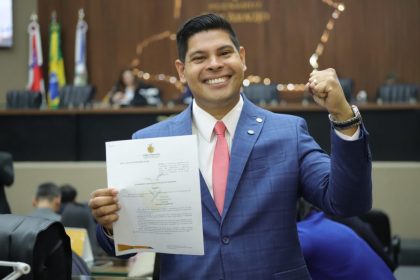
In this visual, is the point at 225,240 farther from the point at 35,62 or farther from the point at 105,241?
the point at 35,62

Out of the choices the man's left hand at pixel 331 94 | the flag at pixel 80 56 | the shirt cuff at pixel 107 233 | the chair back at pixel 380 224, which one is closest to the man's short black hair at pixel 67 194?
the chair back at pixel 380 224

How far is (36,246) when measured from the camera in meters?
1.33

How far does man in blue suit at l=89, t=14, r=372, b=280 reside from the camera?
1492mm

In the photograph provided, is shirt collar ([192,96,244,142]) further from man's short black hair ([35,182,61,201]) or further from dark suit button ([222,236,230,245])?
man's short black hair ([35,182,61,201])

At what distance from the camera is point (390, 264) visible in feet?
10.7

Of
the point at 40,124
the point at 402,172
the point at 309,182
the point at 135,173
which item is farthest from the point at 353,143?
the point at 40,124

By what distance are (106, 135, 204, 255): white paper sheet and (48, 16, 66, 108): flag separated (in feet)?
30.6

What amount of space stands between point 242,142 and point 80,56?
942cm

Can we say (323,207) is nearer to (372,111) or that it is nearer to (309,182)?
(309,182)

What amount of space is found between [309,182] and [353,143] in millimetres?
208

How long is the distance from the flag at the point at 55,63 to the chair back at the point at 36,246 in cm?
952

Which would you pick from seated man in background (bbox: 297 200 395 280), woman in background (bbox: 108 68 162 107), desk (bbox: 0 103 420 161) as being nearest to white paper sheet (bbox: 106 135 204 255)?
seated man in background (bbox: 297 200 395 280)

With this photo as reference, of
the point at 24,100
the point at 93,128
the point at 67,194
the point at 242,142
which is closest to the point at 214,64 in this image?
the point at 242,142

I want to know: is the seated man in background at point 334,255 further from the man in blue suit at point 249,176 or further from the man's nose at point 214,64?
the man's nose at point 214,64
